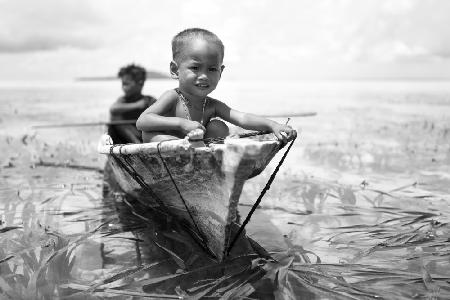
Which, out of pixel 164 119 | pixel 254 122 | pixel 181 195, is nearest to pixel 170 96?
pixel 164 119

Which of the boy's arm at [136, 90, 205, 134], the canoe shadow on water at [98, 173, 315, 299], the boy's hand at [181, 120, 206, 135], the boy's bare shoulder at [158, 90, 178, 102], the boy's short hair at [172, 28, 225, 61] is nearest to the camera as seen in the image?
the canoe shadow on water at [98, 173, 315, 299]

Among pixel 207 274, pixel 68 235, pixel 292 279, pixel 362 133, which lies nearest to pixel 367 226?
pixel 292 279

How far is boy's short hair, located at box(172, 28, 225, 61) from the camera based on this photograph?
3.33 m

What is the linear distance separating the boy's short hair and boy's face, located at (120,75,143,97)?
2.89m

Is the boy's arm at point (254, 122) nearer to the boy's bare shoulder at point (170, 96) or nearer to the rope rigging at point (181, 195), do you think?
the rope rigging at point (181, 195)

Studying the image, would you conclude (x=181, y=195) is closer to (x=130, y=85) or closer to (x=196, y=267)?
(x=196, y=267)

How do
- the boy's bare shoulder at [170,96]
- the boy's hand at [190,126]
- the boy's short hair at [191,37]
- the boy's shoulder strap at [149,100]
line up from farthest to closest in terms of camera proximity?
the boy's shoulder strap at [149,100] → the boy's bare shoulder at [170,96] → the boy's short hair at [191,37] → the boy's hand at [190,126]

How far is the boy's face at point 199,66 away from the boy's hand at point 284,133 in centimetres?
Answer: 63

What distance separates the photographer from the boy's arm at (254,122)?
3238 millimetres

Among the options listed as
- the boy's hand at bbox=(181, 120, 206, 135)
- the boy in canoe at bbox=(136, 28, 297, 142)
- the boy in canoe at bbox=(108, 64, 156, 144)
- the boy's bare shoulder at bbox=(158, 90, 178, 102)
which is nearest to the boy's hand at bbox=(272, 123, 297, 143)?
the boy in canoe at bbox=(136, 28, 297, 142)

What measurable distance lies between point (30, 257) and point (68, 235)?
0.54 meters

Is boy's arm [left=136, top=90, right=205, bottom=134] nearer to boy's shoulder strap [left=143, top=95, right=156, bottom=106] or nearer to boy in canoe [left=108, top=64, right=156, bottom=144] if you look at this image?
boy in canoe [left=108, top=64, right=156, bottom=144]

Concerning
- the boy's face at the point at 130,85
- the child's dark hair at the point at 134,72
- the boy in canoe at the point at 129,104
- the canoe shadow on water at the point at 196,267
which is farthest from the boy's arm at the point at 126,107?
the canoe shadow on water at the point at 196,267

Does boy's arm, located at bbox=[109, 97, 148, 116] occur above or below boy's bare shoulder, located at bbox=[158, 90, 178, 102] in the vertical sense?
below
